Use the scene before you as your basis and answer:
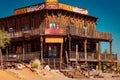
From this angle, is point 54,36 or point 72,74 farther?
point 54,36

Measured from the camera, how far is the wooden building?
152 feet

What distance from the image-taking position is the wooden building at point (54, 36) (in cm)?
4644

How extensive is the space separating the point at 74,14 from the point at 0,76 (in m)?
24.6

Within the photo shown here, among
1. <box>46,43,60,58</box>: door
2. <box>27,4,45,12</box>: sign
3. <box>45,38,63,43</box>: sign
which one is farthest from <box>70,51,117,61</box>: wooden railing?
<box>27,4,45,12</box>: sign

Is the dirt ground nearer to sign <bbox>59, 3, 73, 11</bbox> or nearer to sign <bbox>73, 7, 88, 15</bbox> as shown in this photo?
sign <bbox>59, 3, 73, 11</bbox>

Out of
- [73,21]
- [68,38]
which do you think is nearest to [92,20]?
[73,21]

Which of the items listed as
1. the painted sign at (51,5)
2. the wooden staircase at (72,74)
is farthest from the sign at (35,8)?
the wooden staircase at (72,74)

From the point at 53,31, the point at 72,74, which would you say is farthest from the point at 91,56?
the point at 72,74

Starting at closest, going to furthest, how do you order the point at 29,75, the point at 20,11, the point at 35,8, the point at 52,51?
the point at 29,75, the point at 52,51, the point at 35,8, the point at 20,11

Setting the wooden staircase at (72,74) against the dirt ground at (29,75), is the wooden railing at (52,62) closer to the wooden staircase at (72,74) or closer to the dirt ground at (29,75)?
the wooden staircase at (72,74)

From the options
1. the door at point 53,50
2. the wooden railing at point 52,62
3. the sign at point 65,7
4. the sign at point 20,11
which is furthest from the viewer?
the sign at point 20,11

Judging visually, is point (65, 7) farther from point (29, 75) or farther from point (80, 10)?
point (29, 75)

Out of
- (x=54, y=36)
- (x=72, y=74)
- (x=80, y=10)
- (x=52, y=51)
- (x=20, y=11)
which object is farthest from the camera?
(x=20, y=11)

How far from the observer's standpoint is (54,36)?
152 ft
